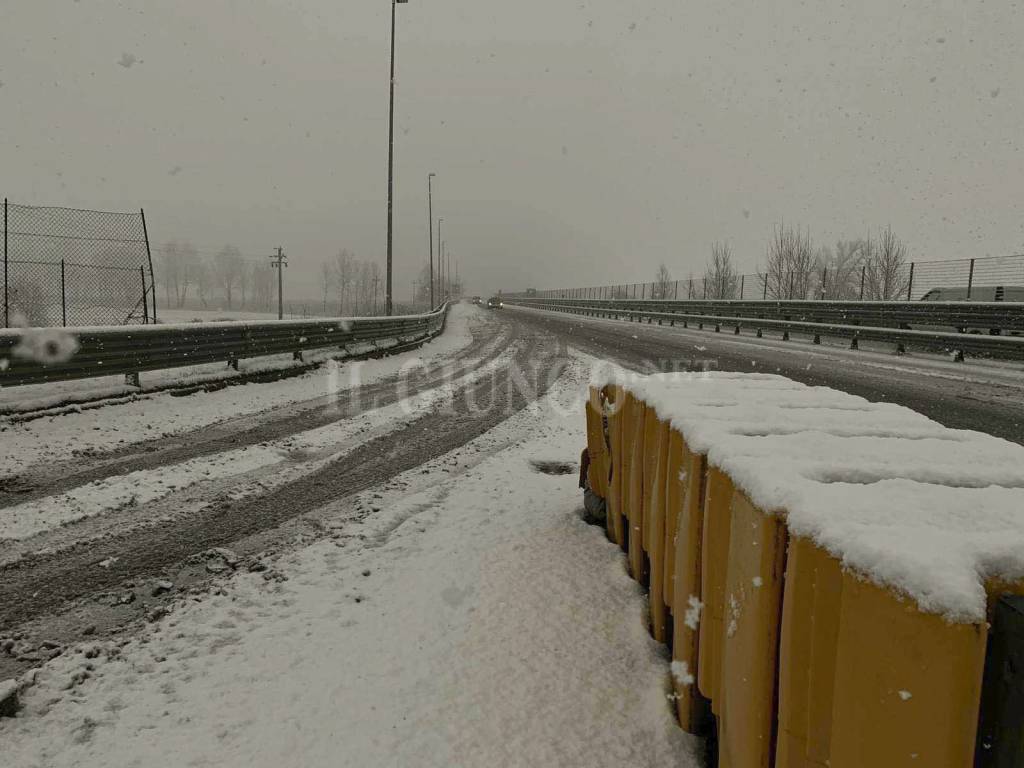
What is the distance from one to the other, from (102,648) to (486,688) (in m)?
1.57

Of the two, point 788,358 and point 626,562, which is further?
point 788,358

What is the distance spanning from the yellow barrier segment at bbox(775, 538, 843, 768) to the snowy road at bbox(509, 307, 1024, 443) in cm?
592

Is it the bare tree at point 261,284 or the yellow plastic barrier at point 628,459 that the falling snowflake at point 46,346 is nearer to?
the yellow plastic barrier at point 628,459

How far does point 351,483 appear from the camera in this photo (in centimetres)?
464

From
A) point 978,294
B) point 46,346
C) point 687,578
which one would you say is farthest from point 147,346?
point 978,294

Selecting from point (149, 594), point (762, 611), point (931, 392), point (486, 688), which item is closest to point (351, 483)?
point (149, 594)

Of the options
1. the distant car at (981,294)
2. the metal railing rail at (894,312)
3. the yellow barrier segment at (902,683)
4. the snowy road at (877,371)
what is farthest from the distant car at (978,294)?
the yellow barrier segment at (902,683)

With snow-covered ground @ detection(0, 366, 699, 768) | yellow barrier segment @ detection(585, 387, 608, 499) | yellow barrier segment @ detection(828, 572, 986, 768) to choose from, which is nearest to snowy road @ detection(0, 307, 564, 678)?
snow-covered ground @ detection(0, 366, 699, 768)

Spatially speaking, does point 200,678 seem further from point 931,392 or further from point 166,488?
point 931,392

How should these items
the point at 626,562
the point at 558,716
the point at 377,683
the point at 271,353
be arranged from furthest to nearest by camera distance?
the point at 271,353
the point at 626,562
the point at 377,683
the point at 558,716

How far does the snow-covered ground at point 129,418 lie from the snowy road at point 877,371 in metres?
6.12

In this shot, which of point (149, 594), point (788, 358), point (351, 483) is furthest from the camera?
point (788, 358)

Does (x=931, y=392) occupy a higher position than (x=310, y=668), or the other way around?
(x=931, y=392)

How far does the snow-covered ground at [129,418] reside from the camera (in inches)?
205
